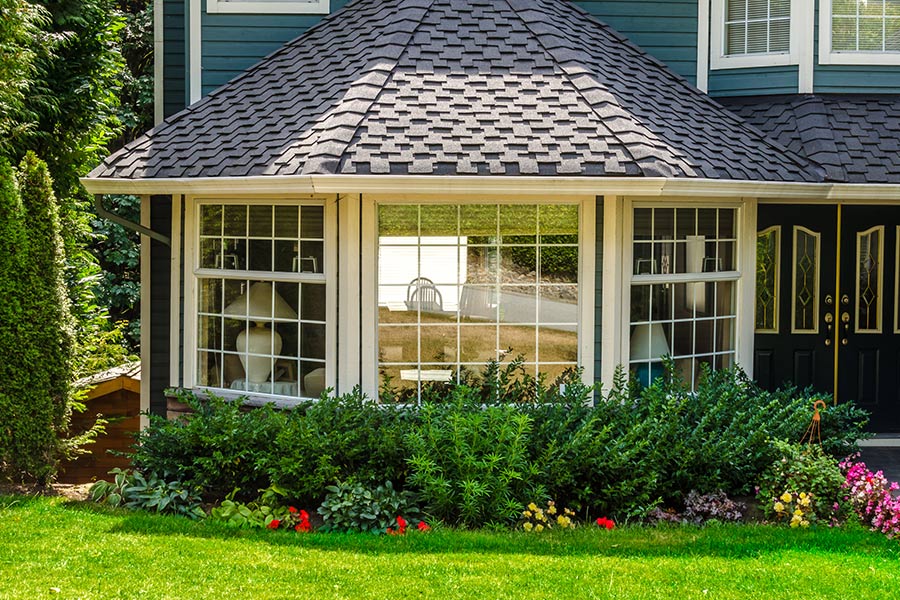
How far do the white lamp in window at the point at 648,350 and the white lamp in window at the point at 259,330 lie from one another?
2806 millimetres

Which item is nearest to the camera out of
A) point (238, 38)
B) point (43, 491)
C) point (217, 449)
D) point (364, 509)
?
point (364, 509)

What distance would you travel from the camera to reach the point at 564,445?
7.05 metres

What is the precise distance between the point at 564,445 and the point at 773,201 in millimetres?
4067

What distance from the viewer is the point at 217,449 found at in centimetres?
735

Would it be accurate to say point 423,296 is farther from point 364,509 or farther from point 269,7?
point 269,7

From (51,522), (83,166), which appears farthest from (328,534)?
(83,166)

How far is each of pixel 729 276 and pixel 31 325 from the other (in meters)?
5.64

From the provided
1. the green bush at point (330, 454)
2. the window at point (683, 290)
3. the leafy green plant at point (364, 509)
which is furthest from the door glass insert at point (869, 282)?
the leafy green plant at point (364, 509)

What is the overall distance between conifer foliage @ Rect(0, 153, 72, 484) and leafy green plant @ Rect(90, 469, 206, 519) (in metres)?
0.82

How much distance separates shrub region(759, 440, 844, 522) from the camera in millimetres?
6965

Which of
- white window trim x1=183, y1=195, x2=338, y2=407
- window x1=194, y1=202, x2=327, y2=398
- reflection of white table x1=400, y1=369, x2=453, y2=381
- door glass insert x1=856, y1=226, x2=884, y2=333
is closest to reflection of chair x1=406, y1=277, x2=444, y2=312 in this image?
reflection of white table x1=400, y1=369, x2=453, y2=381

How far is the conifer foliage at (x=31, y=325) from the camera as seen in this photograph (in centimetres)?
787

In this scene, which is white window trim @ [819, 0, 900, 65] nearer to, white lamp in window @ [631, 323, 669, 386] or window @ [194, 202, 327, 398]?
white lamp in window @ [631, 323, 669, 386]


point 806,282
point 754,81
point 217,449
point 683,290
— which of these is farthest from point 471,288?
point 754,81
